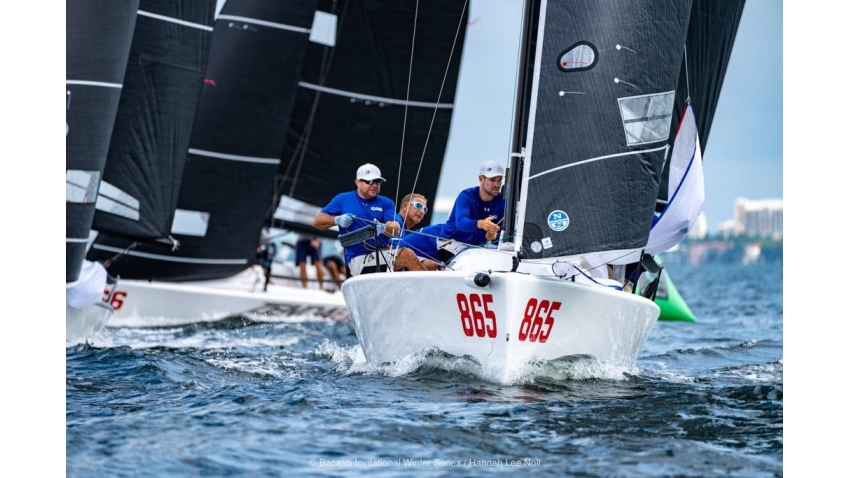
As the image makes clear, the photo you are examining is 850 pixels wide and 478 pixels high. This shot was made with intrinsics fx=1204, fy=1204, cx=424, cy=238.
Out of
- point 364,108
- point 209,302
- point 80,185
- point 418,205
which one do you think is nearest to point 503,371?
point 418,205

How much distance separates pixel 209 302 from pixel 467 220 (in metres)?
7.60

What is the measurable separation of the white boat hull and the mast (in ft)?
2.23

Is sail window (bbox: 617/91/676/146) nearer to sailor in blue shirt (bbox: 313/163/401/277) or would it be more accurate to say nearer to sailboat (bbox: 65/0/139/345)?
sailor in blue shirt (bbox: 313/163/401/277)

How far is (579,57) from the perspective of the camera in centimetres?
717

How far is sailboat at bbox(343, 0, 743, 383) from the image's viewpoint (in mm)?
7020

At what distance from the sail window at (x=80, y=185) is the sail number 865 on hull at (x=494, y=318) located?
4727mm

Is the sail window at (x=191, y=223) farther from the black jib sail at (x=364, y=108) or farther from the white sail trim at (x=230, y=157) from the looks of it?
the black jib sail at (x=364, y=108)

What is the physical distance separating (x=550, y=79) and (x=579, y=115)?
0.92 feet

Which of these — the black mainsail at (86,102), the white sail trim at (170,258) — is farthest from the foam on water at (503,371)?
the white sail trim at (170,258)

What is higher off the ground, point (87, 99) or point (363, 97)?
point (363, 97)

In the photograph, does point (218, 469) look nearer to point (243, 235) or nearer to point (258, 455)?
point (258, 455)

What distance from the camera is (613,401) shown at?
673 centimetres

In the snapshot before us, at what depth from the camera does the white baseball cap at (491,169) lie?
8.41 meters

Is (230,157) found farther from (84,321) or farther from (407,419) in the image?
(407,419)
